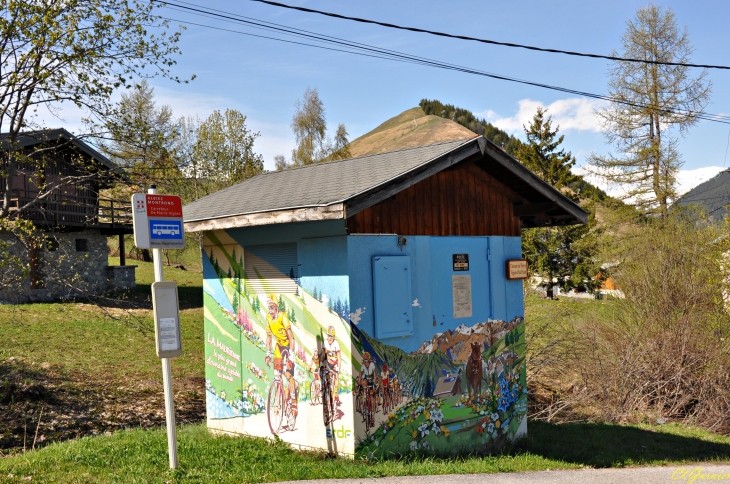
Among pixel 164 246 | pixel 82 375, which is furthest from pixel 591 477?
pixel 82 375

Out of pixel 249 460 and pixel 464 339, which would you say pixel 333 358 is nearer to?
pixel 249 460

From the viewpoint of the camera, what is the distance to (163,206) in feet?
22.0

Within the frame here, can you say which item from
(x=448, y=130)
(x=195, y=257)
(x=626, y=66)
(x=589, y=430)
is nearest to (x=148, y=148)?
(x=589, y=430)

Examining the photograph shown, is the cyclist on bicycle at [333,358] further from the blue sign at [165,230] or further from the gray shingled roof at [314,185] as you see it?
the blue sign at [165,230]

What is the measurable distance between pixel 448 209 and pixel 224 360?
149 inches

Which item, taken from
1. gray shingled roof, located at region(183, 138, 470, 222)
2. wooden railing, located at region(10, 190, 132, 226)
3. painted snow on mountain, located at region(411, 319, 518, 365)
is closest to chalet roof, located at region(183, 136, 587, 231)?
gray shingled roof, located at region(183, 138, 470, 222)

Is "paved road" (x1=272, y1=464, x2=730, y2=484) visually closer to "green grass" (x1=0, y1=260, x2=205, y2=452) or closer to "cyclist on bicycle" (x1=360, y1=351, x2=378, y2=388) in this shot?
"cyclist on bicycle" (x1=360, y1=351, x2=378, y2=388)

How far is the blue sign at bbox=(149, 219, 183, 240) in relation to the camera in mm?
6652

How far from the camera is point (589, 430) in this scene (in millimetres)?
11945

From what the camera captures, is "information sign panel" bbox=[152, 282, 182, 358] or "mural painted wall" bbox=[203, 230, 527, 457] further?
"mural painted wall" bbox=[203, 230, 527, 457]

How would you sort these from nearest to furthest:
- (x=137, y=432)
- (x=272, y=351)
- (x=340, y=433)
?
(x=340, y=433) → (x=272, y=351) → (x=137, y=432)
